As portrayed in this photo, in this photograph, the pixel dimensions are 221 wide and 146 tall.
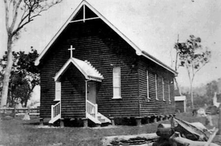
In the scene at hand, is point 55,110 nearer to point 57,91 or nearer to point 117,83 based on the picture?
point 57,91

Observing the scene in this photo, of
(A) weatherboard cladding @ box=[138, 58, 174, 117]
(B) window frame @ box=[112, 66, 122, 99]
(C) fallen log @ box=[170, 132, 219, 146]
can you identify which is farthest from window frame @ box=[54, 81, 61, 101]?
Answer: (C) fallen log @ box=[170, 132, 219, 146]

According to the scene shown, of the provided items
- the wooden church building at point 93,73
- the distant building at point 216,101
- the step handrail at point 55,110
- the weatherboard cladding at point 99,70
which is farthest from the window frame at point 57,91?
the distant building at point 216,101

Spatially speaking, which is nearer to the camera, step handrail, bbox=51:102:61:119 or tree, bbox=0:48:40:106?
step handrail, bbox=51:102:61:119

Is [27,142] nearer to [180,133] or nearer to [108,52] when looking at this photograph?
[180,133]

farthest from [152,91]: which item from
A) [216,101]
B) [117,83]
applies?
[216,101]

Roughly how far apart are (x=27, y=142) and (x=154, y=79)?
967 cm

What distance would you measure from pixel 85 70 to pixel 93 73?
2.17 ft

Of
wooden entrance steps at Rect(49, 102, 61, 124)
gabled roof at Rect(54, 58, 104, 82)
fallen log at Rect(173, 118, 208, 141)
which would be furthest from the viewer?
wooden entrance steps at Rect(49, 102, 61, 124)

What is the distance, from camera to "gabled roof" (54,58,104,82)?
1451 cm

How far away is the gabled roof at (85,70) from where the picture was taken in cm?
1451

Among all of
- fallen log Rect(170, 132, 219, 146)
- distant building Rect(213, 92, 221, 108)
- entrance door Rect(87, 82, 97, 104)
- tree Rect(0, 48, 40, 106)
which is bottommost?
fallen log Rect(170, 132, 219, 146)

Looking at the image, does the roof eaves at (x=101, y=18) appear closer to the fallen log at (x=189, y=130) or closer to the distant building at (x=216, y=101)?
the distant building at (x=216, y=101)

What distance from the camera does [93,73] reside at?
1527cm

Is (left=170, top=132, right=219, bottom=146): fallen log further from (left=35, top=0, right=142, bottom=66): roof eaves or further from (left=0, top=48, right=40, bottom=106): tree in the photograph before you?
(left=0, top=48, right=40, bottom=106): tree
